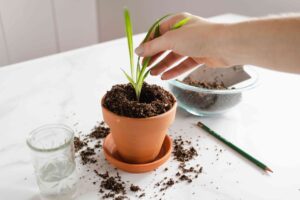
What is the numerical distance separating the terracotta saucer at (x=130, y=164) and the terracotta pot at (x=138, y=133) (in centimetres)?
2

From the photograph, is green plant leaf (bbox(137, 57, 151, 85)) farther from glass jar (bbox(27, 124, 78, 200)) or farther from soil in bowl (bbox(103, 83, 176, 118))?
glass jar (bbox(27, 124, 78, 200))

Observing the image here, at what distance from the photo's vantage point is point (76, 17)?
7.55ft

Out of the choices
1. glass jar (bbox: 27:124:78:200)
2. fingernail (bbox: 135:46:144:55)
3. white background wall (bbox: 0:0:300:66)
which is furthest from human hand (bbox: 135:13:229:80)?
white background wall (bbox: 0:0:300:66)

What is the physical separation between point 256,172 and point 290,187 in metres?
0.07

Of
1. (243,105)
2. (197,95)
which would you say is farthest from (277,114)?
(197,95)

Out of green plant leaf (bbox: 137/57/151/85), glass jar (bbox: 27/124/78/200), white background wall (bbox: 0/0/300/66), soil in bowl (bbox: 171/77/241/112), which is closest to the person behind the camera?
glass jar (bbox: 27/124/78/200)

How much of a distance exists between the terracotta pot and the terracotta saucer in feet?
0.06

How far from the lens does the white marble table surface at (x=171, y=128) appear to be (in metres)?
0.66

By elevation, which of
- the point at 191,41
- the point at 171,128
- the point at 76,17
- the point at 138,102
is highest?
Result: the point at 191,41

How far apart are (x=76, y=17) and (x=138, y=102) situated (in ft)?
5.88

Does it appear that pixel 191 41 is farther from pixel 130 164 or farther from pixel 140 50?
pixel 130 164

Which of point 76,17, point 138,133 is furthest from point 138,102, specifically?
point 76,17

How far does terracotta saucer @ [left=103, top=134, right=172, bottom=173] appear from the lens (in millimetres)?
686

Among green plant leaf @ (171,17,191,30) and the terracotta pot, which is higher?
green plant leaf @ (171,17,191,30)
